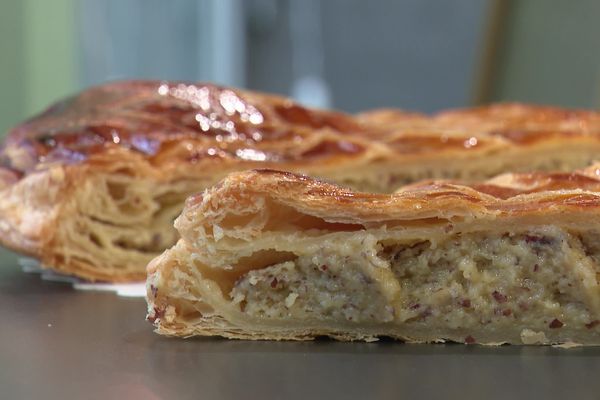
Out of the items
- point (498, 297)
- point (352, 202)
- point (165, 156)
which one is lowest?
point (498, 297)

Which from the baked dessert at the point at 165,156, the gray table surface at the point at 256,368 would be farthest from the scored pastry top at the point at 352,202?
the baked dessert at the point at 165,156

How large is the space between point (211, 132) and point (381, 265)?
128 centimetres

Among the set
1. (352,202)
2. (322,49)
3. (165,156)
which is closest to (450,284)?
(352,202)

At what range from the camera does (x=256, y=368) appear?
1.67m

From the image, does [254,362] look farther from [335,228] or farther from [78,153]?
[78,153]

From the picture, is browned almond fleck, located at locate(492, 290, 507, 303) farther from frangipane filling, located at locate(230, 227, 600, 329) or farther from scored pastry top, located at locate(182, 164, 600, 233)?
scored pastry top, located at locate(182, 164, 600, 233)

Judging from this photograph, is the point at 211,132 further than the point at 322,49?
No

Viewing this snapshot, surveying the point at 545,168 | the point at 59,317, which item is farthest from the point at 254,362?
the point at 545,168

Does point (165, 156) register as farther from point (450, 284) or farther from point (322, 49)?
point (322, 49)

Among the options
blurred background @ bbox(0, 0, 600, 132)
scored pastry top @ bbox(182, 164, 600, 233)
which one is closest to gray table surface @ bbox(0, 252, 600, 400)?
scored pastry top @ bbox(182, 164, 600, 233)

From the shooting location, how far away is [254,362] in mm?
1721

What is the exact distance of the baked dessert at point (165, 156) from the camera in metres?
2.71

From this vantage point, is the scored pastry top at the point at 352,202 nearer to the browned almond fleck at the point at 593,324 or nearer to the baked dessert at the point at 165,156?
the browned almond fleck at the point at 593,324

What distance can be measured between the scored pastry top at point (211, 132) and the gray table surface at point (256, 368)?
2.96 feet
